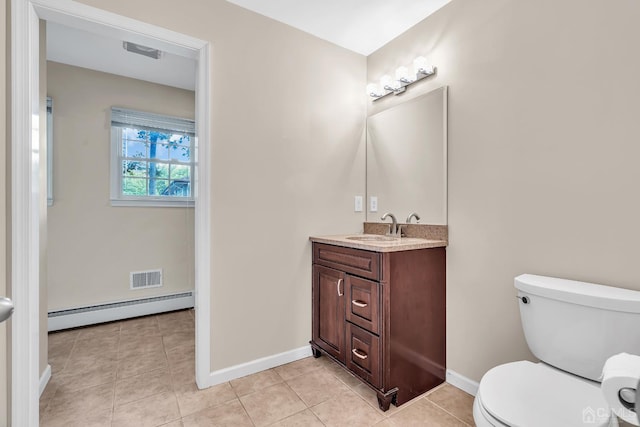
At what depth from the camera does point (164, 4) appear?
1765mm

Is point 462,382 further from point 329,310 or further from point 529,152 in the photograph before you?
point 529,152

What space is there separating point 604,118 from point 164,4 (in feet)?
7.44

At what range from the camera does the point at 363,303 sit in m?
1.79

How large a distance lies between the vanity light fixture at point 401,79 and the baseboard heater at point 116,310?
9.09 ft

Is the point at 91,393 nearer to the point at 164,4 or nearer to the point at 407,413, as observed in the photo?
the point at 407,413

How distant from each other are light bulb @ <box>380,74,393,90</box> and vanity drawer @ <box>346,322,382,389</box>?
1676mm

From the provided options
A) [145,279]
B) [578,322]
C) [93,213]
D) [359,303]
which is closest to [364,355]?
[359,303]

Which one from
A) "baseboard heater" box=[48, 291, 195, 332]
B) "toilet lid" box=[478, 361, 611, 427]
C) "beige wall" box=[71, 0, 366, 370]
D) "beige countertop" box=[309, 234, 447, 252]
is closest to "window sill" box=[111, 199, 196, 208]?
"baseboard heater" box=[48, 291, 195, 332]

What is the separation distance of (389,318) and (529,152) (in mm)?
1098

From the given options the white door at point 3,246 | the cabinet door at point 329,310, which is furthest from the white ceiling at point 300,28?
the cabinet door at point 329,310

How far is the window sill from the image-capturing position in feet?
9.96

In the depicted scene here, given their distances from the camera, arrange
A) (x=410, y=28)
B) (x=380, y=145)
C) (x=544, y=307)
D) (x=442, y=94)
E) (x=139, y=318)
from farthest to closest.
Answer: (x=139, y=318) → (x=380, y=145) → (x=410, y=28) → (x=442, y=94) → (x=544, y=307)

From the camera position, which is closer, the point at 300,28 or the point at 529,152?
the point at 529,152

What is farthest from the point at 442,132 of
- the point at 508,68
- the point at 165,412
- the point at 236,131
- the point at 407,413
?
the point at 165,412
